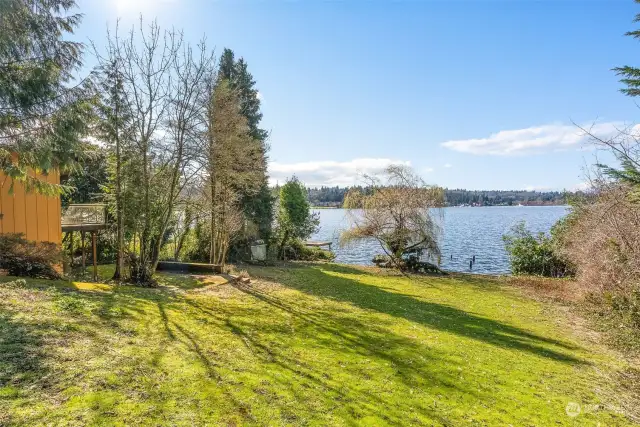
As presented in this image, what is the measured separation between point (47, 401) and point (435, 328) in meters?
6.76

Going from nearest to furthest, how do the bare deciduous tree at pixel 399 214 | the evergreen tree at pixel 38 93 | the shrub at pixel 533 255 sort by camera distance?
the evergreen tree at pixel 38 93, the bare deciduous tree at pixel 399 214, the shrub at pixel 533 255

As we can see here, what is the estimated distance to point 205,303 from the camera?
806 cm

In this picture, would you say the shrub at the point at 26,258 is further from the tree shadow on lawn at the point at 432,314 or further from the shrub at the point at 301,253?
the shrub at the point at 301,253

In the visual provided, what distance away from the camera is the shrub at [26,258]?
8.09 meters

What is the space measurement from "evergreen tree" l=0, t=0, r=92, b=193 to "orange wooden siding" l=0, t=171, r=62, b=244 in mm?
2434

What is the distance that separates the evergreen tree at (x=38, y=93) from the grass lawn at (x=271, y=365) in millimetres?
2695

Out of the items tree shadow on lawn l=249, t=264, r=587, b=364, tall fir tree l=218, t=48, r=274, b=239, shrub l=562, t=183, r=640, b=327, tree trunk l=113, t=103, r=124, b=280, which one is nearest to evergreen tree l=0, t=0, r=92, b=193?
tree trunk l=113, t=103, r=124, b=280

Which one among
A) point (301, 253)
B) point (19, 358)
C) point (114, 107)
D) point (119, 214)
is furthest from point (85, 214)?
point (301, 253)

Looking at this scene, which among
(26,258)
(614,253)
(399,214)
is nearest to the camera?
(26,258)

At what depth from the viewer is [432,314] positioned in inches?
363

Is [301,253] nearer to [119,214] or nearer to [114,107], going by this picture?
[119,214]

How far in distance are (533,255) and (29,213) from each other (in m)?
21.1

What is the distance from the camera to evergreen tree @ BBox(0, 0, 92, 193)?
7.41 m

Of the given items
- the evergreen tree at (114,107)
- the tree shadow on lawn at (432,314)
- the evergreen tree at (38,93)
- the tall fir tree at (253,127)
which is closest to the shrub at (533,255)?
the tree shadow on lawn at (432,314)
